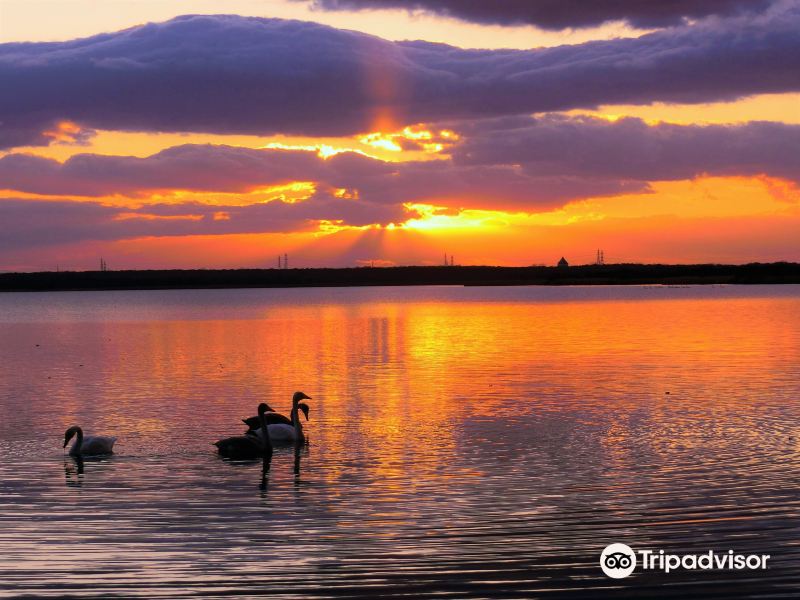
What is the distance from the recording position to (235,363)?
160ft

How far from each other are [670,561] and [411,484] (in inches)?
250

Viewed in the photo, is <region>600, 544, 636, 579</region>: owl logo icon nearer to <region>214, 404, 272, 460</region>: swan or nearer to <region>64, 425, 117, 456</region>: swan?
<region>214, 404, 272, 460</region>: swan

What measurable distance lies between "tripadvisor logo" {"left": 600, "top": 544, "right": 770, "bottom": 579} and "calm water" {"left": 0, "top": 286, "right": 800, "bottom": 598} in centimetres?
19

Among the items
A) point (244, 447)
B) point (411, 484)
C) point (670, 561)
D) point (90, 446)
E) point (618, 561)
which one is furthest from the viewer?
point (244, 447)

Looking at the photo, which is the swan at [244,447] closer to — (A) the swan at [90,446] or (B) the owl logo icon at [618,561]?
(A) the swan at [90,446]

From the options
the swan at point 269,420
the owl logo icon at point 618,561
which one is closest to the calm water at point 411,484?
the owl logo icon at point 618,561

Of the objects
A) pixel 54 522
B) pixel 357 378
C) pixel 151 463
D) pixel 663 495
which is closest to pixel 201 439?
pixel 151 463

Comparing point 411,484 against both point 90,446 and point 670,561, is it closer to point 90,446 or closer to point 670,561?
point 670,561

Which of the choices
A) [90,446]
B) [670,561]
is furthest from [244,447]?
[670,561]

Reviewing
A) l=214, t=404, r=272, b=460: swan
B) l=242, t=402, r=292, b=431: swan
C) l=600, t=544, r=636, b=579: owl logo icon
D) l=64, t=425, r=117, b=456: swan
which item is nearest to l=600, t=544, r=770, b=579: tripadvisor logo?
l=600, t=544, r=636, b=579: owl logo icon

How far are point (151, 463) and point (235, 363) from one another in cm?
2790

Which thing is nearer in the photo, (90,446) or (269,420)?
(90,446)

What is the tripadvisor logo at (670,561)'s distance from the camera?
12.5 meters

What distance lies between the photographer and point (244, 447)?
21.7 m
